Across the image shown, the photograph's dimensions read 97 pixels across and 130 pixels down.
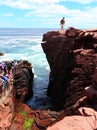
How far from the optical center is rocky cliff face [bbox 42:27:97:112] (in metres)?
25.0

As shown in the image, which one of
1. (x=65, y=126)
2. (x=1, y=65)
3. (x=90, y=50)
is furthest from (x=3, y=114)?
(x=90, y=50)

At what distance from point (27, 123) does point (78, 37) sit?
10.3 m

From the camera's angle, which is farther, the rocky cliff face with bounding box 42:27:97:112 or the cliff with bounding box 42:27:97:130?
the rocky cliff face with bounding box 42:27:97:112

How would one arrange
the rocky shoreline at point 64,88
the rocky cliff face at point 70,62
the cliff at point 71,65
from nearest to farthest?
the rocky shoreline at point 64,88 → the cliff at point 71,65 → the rocky cliff face at point 70,62

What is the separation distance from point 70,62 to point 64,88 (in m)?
2.52

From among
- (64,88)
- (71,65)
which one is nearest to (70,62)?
(71,65)

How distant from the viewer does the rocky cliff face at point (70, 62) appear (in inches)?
985

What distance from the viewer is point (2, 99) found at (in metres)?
20.8

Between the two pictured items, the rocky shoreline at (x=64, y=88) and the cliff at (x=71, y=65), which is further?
the cliff at (x=71, y=65)

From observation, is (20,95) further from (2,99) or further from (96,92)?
(96,92)

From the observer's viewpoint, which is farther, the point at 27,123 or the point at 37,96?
the point at 37,96

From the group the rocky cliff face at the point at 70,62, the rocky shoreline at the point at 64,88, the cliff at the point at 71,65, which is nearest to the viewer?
the rocky shoreline at the point at 64,88

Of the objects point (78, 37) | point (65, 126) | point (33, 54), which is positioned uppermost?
point (78, 37)

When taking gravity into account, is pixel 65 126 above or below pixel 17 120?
above
